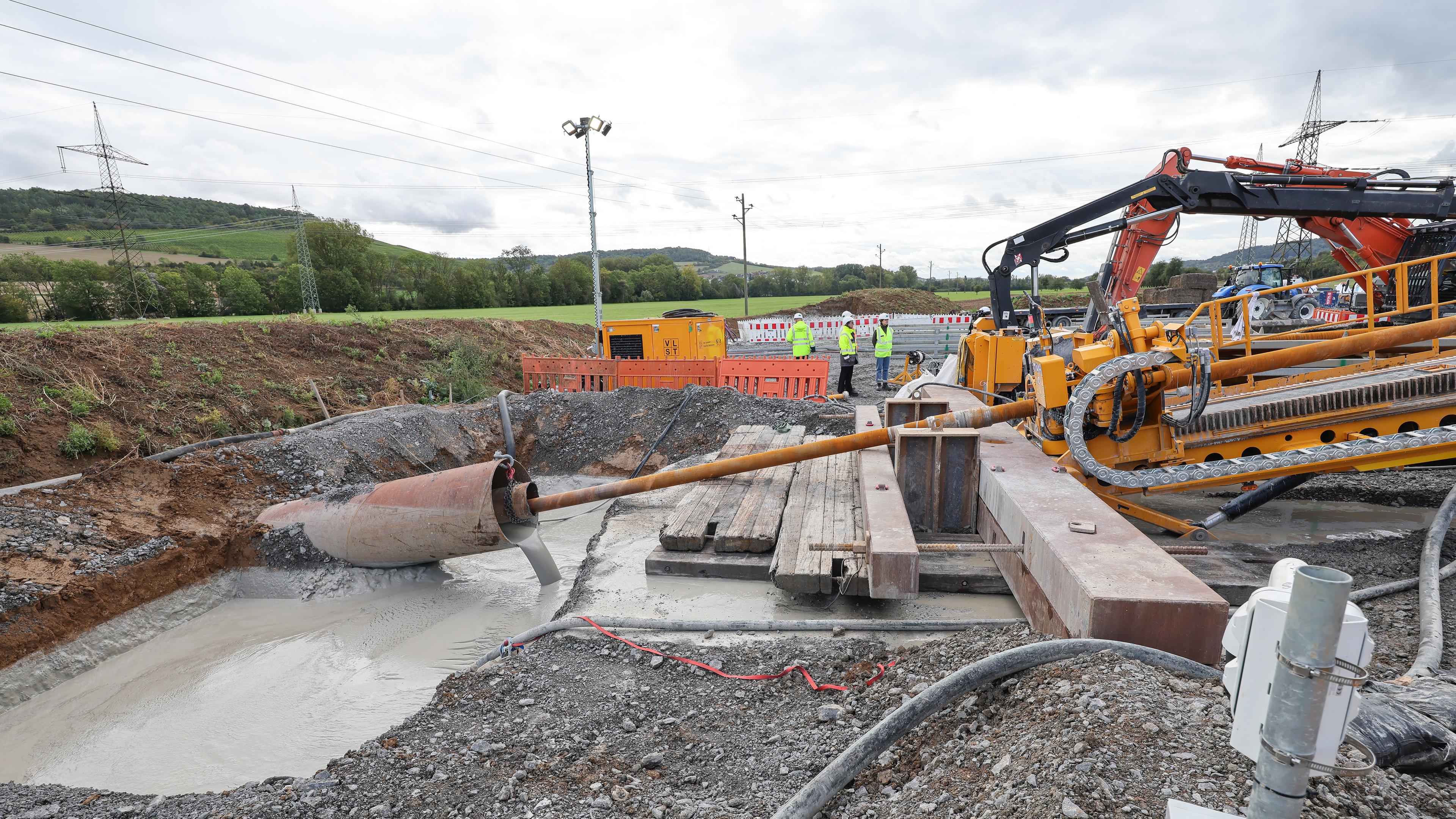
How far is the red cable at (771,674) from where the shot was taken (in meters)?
3.33

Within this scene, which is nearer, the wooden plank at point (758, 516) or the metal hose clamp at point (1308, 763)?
the metal hose clamp at point (1308, 763)

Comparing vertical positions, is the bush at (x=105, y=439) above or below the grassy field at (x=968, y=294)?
below

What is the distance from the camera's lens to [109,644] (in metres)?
5.70

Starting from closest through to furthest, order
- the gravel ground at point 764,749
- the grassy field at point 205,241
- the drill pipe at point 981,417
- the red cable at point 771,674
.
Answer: the gravel ground at point 764,749 → the red cable at point 771,674 → the drill pipe at point 981,417 → the grassy field at point 205,241

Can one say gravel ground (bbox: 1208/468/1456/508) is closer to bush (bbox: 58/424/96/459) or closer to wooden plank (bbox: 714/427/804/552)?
wooden plank (bbox: 714/427/804/552)

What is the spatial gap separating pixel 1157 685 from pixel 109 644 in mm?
7437

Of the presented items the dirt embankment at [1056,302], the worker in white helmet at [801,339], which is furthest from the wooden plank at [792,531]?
the dirt embankment at [1056,302]

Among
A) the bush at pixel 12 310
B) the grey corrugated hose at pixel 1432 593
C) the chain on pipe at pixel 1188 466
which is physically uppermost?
the bush at pixel 12 310

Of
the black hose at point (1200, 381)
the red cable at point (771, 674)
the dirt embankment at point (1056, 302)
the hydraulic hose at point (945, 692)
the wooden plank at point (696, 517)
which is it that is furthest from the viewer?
the dirt embankment at point (1056, 302)

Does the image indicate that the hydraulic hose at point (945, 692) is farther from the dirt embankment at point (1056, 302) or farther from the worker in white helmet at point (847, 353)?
the dirt embankment at point (1056, 302)

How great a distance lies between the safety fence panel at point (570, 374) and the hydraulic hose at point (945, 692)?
12.2 metres

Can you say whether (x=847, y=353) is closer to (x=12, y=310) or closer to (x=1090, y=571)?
(x=1090, y=571)

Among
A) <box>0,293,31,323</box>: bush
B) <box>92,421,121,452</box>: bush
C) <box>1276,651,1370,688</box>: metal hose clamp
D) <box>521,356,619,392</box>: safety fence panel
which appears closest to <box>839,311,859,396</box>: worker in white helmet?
<box>521,356,619,392</box>: safety fence panel

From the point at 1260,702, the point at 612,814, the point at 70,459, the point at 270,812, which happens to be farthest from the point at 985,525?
the point at 70,459
